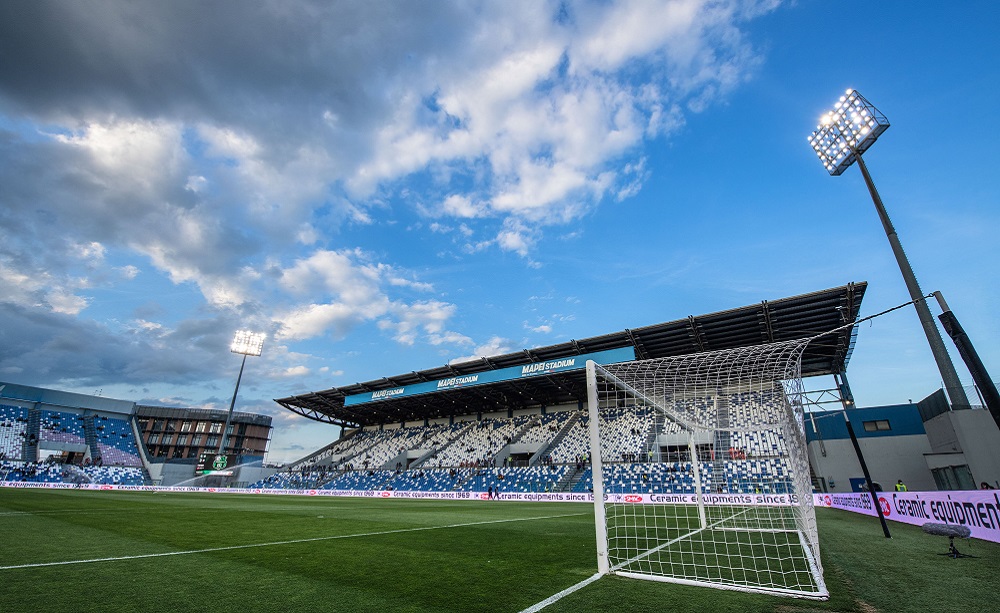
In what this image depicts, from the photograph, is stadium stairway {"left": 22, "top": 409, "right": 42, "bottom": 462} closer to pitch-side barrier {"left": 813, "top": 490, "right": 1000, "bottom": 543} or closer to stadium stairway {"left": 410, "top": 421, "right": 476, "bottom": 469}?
stadium stairway {"left": 410, "top": 421, "right": 476, "bottom": 469}

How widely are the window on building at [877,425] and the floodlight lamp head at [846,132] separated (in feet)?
52.1

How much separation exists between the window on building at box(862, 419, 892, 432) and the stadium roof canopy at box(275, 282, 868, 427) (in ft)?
12.2

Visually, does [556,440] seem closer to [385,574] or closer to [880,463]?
[880,463]

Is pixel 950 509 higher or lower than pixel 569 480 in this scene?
higher

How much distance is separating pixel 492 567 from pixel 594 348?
25791mm

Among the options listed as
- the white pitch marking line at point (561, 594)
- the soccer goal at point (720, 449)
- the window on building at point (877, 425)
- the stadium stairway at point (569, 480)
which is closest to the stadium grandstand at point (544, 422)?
the stadium stairway at point (569, 480)

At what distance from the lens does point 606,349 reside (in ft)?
97.0

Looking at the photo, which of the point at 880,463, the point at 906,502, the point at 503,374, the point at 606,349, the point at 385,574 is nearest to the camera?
the point at 385,574

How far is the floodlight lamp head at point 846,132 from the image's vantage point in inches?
734

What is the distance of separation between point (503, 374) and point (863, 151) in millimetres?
24423

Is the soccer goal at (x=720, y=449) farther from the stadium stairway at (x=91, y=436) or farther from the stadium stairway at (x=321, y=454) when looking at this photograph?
the stadium stairway at (x=91, y=436)

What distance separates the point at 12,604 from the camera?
3.24m

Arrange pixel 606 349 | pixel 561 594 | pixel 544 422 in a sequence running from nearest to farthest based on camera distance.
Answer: pixel 561 594 → pixel 606 349 → pixel 544 422

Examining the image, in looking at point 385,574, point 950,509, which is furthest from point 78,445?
point 950,509
